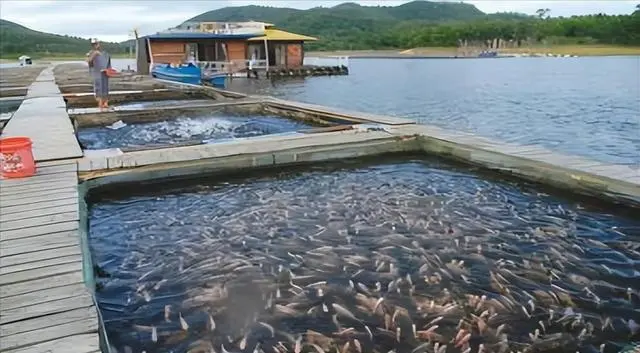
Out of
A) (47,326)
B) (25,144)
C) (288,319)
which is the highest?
(25,144)

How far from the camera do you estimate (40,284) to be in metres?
4.22

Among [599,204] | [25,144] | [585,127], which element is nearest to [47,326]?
[25,144]

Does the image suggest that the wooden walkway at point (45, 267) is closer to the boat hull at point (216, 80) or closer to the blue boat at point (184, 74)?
the blue boat at point (184, 74)

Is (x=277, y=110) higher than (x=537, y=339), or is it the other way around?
(x=277, y=110)

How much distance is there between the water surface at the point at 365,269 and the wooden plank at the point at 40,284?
57cm

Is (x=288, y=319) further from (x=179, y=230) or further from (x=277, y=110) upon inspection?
(x=277, y=110)

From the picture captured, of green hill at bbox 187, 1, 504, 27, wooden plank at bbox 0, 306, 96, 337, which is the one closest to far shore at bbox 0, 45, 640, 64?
green hill at bbox 187, 1, 504, 27

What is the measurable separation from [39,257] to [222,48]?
1586 inches

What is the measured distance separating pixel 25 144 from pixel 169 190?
208cm

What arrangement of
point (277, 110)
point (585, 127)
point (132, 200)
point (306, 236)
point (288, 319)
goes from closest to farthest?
1. point (288, 319)
2. point (306, 236)
3. point (132, 200)
4. point (277, 110)
5. point (585, 127)

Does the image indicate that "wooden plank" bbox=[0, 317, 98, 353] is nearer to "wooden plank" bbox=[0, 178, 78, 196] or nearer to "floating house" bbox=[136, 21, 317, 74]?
"wooden plank" bbox=[0, 178, 78, 196]

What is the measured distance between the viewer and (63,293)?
4051 millimetres

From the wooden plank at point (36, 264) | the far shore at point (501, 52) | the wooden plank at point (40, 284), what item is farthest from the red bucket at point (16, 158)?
the far shore at point (501, 52)

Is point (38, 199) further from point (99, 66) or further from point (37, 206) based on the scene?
point (99, 66)
